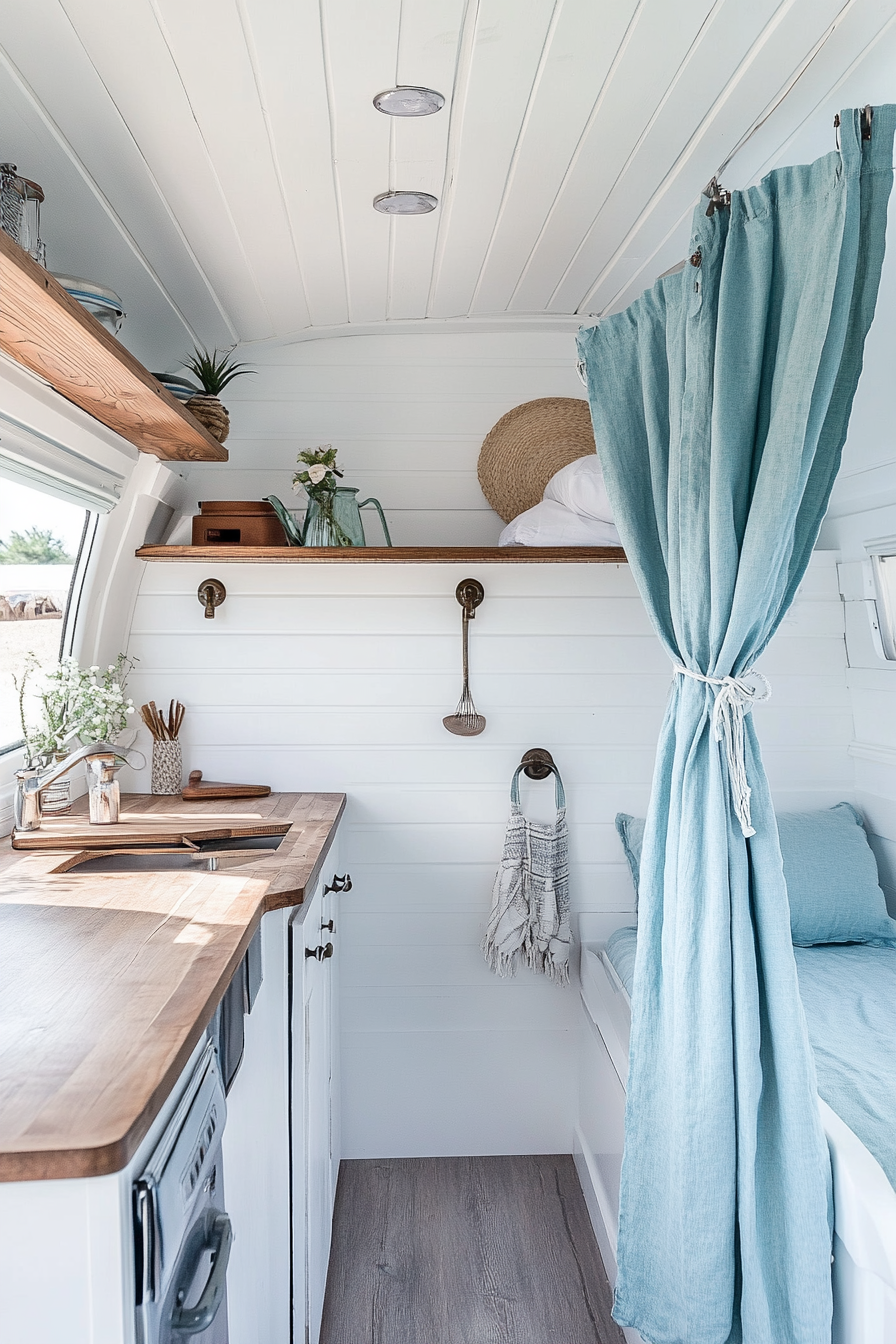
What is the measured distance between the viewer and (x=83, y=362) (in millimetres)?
1787

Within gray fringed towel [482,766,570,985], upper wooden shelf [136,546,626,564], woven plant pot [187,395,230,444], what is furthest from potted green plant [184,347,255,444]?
gray fringed towel [482,766,570,985]

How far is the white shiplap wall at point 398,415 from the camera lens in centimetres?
288

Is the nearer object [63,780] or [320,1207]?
[320,1207]

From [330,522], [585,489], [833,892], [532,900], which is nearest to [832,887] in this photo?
[833,892]

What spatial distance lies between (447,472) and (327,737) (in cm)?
88

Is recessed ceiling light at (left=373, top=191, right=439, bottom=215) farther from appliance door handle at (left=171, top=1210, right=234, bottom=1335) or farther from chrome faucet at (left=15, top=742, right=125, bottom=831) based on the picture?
appliance door handle at (left=171, top=1210, right=234, bottom=1335)

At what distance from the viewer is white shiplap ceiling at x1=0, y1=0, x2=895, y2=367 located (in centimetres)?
141

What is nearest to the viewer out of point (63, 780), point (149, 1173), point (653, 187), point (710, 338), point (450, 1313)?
point (149, 1173)

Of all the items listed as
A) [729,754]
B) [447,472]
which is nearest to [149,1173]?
[729,754]

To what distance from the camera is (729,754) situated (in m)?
1.63

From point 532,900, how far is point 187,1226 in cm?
176

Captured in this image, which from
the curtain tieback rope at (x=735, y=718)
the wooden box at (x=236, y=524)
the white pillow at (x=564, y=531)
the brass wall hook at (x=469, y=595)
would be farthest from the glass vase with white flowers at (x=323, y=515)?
the curtain tieback rope at (x=735, y=718)

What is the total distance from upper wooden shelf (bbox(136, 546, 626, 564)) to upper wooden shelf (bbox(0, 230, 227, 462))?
0.89 feet

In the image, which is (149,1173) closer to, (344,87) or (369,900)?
(344,87)
